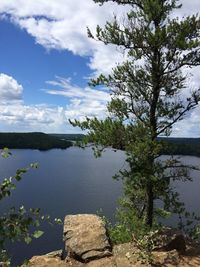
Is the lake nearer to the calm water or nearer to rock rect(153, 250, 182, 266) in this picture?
the calm water

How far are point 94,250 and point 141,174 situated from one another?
147 inches

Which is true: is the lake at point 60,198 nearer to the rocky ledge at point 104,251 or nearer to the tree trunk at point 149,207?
the rocky ledge at point 104,251

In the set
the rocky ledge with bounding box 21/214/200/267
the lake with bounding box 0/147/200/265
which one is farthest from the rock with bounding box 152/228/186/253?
the lake with bounding box 0/147/200/265

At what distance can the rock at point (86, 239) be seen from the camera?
15.8 meters

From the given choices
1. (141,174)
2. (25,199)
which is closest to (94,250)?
(141,174)

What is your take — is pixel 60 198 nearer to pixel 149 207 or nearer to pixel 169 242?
pixel 149 207

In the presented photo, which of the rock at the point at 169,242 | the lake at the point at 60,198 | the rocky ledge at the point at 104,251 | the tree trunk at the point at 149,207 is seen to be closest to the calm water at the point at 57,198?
the lake at the point at 60,198

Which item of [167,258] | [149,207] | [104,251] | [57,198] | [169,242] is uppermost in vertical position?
[149,207]

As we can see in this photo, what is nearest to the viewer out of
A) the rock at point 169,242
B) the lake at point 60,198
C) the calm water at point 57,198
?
the rock at point 169,242

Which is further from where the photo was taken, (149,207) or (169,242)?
(149,207)

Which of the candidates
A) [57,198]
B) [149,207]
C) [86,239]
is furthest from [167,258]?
[57,198]

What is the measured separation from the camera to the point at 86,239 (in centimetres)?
1653

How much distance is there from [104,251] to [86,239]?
1145mm

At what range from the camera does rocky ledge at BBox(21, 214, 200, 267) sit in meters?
14.8
